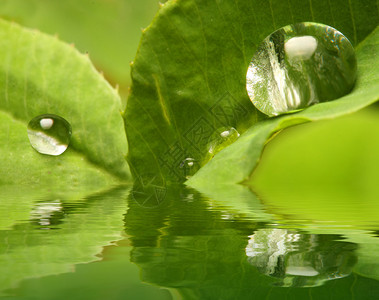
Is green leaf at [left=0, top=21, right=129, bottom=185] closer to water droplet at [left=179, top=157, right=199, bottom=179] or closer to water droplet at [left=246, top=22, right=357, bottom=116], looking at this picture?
water droplet at [left=179, top=157, right=199, bottom=179]

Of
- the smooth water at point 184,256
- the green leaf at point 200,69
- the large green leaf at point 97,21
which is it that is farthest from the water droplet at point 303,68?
the large green leaf at point 97,21

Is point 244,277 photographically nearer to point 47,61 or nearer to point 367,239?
point 367,239

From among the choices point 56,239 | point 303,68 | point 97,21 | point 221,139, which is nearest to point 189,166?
point 221,139

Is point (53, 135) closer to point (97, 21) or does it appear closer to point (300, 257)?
point (97, 21)

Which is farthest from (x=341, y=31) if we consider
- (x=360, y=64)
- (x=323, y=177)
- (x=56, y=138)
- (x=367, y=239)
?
(x=56, y=138)

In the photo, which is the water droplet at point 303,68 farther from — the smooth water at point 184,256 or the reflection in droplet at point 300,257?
the reflection in droplet at point 300,257
